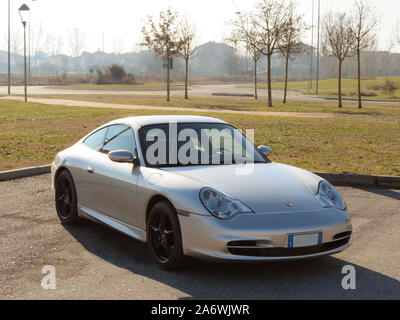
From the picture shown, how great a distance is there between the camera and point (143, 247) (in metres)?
6.22

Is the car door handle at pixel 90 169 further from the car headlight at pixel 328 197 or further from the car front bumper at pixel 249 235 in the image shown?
the car headlight at pixel 328 197

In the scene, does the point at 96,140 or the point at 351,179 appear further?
the point at 351,179

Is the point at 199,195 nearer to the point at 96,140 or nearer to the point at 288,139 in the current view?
the point at 96,140

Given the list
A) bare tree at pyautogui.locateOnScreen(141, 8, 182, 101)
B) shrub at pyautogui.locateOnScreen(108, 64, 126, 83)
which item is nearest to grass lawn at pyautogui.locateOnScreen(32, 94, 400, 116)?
bare tree at pyautogui.locateOnScreen(141, 8, 182, 101)

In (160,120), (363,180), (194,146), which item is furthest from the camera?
(363,180)

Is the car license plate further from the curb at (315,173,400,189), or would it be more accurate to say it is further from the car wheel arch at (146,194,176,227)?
the curb at (315,173,400,189)

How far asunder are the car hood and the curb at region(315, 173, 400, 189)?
451 centimetres

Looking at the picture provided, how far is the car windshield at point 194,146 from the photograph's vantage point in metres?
6.04

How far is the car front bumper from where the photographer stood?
4.90 m

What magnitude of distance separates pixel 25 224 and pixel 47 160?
550 cm

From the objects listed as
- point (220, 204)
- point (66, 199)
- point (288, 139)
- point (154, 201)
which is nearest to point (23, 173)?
point (66, 199)

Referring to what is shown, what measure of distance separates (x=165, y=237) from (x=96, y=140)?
2158mm

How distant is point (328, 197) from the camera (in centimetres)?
559

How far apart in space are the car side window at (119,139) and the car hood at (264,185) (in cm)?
75
